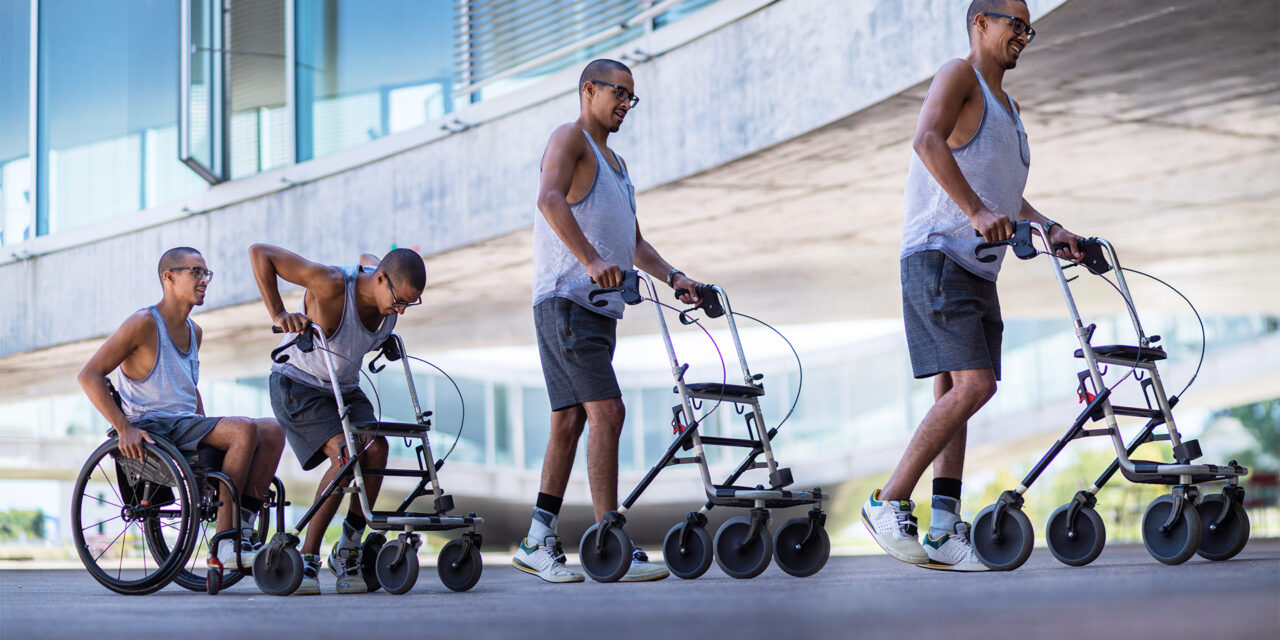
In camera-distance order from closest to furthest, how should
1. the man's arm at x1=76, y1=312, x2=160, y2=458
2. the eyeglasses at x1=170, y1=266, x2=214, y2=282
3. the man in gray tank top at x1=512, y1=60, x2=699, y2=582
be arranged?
the man in gray tank top at x1=512, y1=60, x2=699, y2=582 < the man's arm at x1=76, y1=312, x2=160, y2=458 < the eyeglasses at x1=170, y1=266, x2=214, y2=282

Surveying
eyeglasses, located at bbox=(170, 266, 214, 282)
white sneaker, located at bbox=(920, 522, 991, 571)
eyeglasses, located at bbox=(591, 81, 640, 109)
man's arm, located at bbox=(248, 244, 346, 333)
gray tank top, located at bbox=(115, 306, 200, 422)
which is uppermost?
eyeglasses, located at bbox=(591, 81, 640, 109)

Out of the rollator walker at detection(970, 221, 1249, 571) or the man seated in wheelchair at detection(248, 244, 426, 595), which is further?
the man seated in wheelchair at detection(248, 244, 426, 595)

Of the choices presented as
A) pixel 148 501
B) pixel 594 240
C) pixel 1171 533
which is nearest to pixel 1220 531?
pixel 1171 533

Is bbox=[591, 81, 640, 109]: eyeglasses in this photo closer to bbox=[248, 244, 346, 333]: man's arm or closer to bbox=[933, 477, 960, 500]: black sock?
bbox=[248, 244, 346, 333]: man's arm

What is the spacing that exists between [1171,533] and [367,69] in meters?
8.81

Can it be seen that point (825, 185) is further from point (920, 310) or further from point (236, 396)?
point (236, 396)

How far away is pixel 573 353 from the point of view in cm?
471

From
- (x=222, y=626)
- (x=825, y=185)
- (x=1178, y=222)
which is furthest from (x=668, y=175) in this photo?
(x=222, y=626)

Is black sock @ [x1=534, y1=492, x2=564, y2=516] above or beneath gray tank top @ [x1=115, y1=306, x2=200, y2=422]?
beneath

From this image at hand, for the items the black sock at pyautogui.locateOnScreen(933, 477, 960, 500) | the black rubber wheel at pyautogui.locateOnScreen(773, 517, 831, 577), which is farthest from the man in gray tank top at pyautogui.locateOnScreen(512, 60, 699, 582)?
the black sock at pyautogui.locateOnScreen(933, 477, 960, 500)

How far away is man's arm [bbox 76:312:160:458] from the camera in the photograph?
4770 mm

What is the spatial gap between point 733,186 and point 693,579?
4.54 m

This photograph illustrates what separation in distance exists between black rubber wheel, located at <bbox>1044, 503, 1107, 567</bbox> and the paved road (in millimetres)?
60

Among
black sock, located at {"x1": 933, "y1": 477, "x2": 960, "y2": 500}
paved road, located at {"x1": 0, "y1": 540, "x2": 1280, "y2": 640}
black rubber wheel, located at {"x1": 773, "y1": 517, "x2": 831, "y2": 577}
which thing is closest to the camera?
paved road, located at {"x1": 0, "y1": 540, "x2": 1280, "y2": 640}
